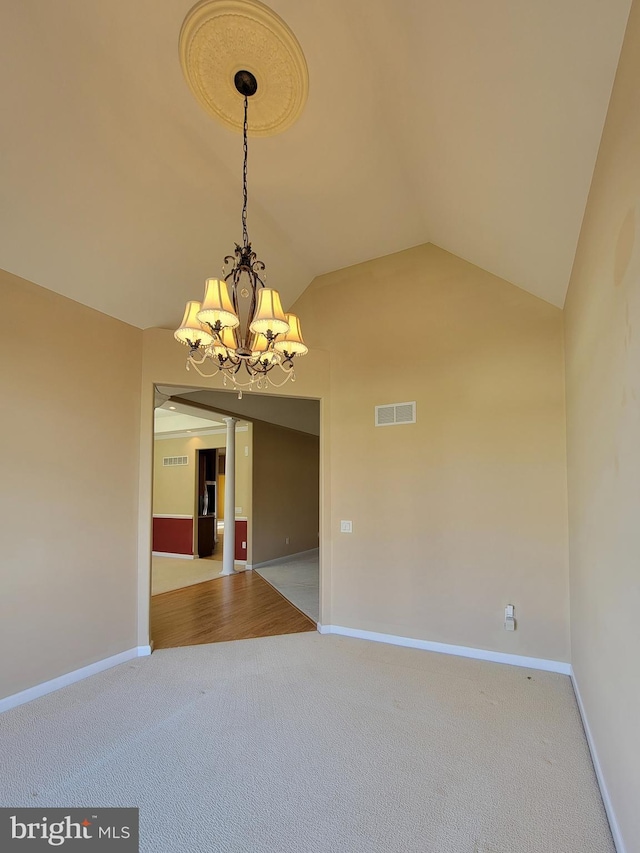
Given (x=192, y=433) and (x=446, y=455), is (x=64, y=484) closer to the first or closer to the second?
(x=446, y=455)

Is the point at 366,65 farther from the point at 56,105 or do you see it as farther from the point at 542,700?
the point at 542,700

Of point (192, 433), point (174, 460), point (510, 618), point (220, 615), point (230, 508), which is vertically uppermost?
point (192, 433)

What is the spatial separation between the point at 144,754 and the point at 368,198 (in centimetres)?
414

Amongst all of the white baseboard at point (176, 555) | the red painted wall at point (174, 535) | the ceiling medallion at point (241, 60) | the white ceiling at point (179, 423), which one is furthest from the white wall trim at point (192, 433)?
the ceiling medallion at point (241, 60)

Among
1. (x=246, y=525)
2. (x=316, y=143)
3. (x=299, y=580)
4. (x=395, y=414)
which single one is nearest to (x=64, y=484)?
(x=395, y=414)

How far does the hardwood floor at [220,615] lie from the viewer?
4121 millimetres

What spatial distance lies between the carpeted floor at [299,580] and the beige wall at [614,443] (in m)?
3.10

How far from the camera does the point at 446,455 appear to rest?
3713mm

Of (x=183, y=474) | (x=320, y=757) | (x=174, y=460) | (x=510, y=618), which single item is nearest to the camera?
(x=320, y=757)

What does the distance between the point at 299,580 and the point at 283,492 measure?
216 cm

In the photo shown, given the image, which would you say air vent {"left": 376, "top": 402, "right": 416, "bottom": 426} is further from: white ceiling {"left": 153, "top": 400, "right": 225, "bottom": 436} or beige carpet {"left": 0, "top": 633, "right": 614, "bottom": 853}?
white ceiling {"left": 153, "top": 400, "right": 225, "bottom": 436}

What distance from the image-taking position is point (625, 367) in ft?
5.01

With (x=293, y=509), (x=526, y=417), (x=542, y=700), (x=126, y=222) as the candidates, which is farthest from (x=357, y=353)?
(x=293, y=509)

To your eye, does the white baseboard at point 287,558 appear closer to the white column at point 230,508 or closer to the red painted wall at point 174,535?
the white column at point 230,508
